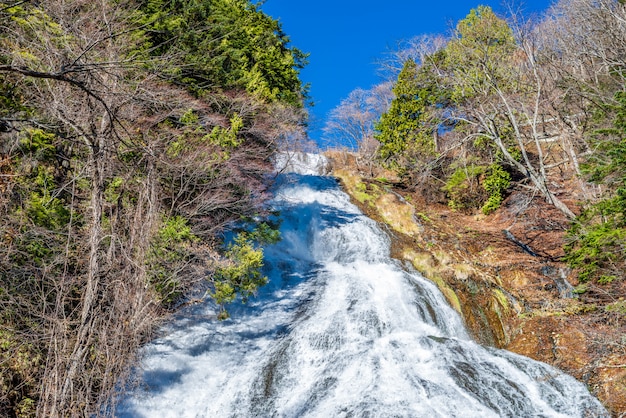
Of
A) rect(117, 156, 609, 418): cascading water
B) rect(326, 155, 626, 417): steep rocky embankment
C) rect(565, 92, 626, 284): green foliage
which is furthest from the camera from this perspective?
rect(326, 155, 626, 417): steep rocky embankment

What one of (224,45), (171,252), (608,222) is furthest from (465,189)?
(171,252)

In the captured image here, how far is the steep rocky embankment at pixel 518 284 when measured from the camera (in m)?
8.82

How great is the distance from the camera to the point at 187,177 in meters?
9.15

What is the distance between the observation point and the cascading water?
729 centimetres

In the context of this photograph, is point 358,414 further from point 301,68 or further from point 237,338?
point 301,68

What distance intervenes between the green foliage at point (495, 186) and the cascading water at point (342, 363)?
8591 millimetres

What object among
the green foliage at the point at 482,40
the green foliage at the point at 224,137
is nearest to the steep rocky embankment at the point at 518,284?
the green foliage at the point at 482,40

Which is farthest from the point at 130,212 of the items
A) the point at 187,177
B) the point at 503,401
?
the point at 503,401

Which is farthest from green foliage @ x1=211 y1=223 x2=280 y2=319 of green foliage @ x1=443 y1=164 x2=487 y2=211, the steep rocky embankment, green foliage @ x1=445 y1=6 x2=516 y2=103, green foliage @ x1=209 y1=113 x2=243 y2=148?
green foliage @ x1=443 y1=164 x2=487 y2=211

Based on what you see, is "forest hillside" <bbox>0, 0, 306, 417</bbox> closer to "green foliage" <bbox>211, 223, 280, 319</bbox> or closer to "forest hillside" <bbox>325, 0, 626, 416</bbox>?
"green foliage" <bbox>211, 223, 280, 319</bbox>

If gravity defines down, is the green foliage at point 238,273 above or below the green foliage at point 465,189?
below

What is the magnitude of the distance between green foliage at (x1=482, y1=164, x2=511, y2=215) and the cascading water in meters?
8.59

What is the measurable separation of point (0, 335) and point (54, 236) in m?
1.66

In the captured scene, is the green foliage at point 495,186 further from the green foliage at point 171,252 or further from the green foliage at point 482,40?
the green foliage at point 171,252
